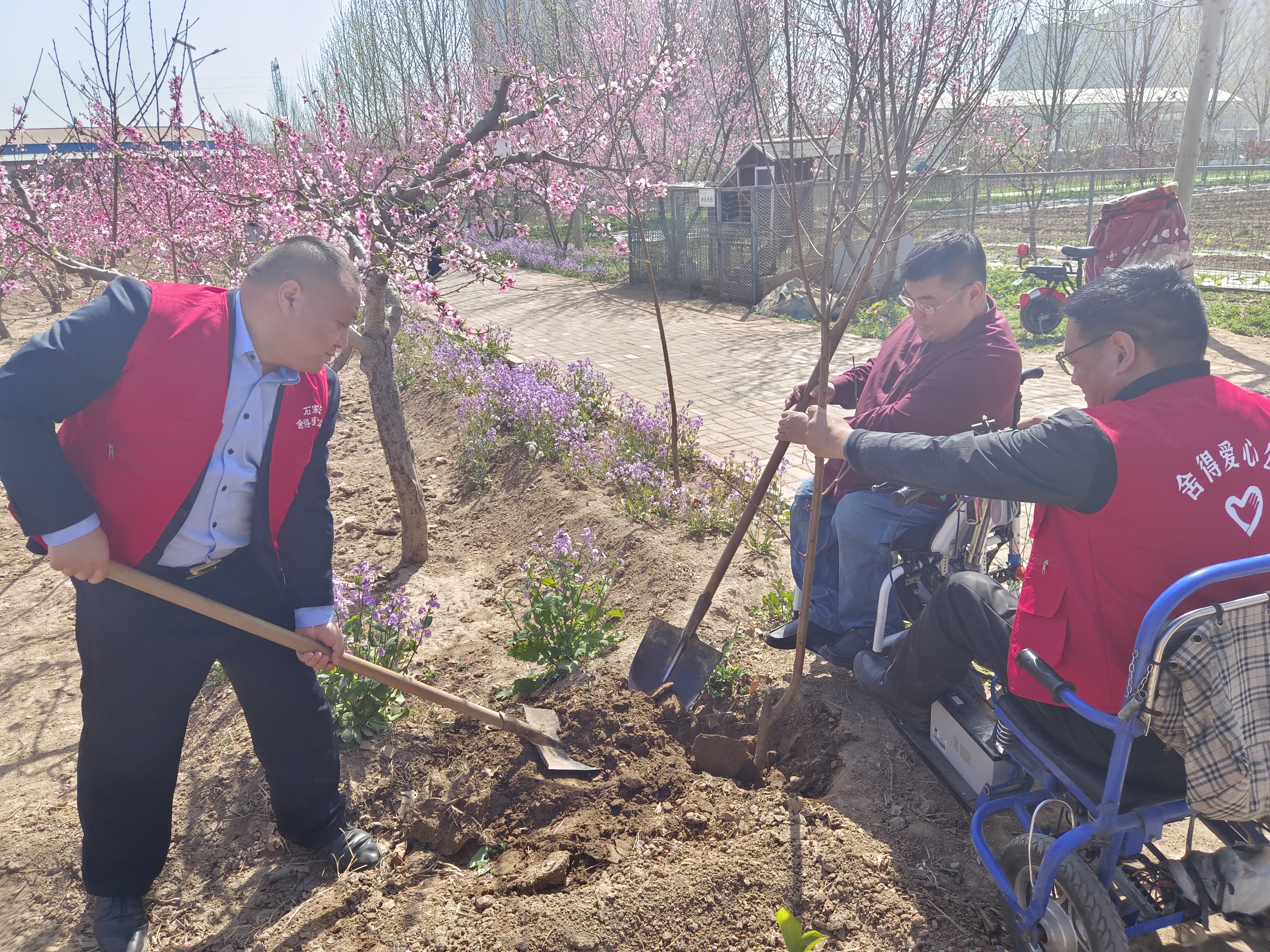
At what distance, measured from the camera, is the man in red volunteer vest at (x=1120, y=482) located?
1.89 meters

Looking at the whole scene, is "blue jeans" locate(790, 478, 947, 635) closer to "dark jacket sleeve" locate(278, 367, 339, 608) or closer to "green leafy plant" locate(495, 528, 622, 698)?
"green leafy plant" locate(495, 528, 622, 698)

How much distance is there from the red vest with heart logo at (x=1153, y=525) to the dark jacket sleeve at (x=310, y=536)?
200 centimetres

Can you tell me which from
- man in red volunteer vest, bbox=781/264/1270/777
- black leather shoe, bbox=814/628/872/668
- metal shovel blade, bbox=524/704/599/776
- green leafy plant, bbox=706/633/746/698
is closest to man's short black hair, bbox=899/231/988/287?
man in red volunteer vest, bbox=781/264/1270/777

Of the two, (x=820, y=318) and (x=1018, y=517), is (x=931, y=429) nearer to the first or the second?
(x=1018, y=517)

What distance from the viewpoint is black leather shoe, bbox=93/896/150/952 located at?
242cm

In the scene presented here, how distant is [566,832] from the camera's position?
266cm

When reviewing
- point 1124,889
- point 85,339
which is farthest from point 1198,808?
point 85,339

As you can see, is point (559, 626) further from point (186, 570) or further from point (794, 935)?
point (794, 935)

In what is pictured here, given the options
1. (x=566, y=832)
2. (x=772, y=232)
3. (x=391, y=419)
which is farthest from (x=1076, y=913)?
(x=772, y=232)

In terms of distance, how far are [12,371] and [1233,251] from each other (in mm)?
16568

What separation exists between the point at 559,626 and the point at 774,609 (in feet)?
3.25

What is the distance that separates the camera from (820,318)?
8.77 feet

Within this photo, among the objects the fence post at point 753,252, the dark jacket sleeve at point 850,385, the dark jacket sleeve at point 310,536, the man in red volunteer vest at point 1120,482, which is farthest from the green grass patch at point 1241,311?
the dark jacket sleeve at point 310,536

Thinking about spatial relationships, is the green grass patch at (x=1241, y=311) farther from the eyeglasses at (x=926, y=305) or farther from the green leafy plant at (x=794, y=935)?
the green leafy plant at (x=794, y=935)
